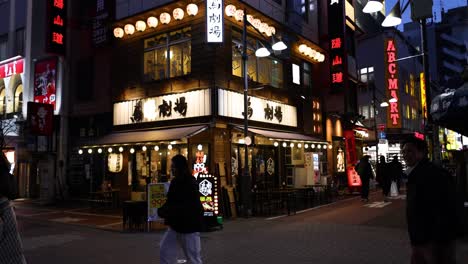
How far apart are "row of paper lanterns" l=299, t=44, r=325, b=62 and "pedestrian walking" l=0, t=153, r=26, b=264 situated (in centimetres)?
2147

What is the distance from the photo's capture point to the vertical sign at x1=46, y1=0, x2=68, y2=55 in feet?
70.9

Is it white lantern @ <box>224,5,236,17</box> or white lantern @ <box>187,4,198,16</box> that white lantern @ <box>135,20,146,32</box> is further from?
white lantern @ <box>224,5,236,17</box>

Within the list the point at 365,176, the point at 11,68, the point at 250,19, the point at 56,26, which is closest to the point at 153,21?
the point at 250,19

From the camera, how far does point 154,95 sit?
19.2 meters

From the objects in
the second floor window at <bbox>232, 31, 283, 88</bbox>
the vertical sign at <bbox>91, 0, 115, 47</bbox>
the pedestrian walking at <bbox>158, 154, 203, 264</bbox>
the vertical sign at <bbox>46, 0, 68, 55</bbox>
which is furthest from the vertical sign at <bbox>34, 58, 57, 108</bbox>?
the pedestrian walking at <bbox>158, 154, 203, 264</bbox>

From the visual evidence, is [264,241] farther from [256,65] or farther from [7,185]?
[256,65]

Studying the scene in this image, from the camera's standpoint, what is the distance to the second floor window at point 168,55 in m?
18.5

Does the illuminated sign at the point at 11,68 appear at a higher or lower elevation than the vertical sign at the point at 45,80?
higher

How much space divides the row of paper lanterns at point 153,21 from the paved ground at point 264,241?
8.93 metres

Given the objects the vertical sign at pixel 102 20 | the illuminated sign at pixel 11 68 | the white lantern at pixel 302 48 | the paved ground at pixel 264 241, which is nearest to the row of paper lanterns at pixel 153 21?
the vertical sign at pixel 102 20

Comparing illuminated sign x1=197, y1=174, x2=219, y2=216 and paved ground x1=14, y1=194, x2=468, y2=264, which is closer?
paved ground x1=14, y1=194, x2=468, y2=264

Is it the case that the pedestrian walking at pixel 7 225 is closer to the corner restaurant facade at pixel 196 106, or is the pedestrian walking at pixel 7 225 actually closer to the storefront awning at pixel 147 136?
the corner restaurant facade at pixel 196 106

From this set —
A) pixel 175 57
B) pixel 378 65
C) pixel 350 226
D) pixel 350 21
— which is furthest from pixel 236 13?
pixel 378 65

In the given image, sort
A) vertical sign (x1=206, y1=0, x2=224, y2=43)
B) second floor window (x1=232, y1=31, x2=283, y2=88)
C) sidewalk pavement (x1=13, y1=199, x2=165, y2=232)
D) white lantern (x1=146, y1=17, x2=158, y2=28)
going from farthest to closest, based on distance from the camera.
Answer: second floor window (x1=232, y1=31, x2=283, y2=88) < white lantern (x1=146, y1=17, x2=158, y2=28) < vertical sign (x1=206, y1=0, x2=224, y2=43) < sidewalk pavement (x1=13, y1=199, x2=165, y2=232)
